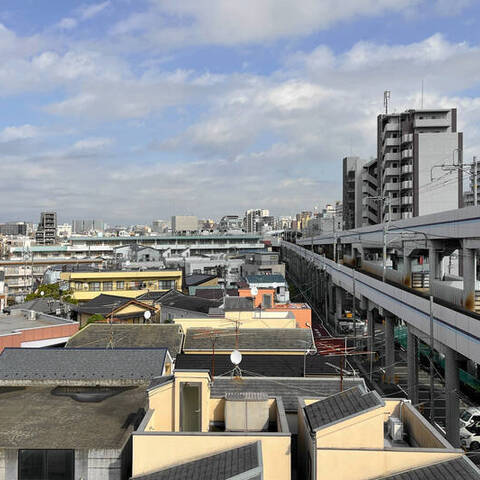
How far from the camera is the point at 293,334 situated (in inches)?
1017

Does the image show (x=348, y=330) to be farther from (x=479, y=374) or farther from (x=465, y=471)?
(x=465, y=471)

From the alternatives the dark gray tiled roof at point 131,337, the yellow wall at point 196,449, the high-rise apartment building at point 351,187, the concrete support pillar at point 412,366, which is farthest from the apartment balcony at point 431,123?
the yellow wall at point 196,449

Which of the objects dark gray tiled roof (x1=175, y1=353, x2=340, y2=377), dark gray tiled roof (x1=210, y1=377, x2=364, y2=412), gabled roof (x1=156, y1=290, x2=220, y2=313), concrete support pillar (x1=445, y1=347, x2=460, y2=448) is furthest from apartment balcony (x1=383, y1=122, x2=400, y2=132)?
dark gray tiled roof (x1=210, y1=377, x2=364, y2=412)

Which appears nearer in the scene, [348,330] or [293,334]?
[293,334]

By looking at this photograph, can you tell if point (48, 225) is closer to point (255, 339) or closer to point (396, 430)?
point (255, 339)

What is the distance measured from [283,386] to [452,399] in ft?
32.3

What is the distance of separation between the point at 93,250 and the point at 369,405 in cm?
10487

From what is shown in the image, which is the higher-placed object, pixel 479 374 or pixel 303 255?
pixel 303 255

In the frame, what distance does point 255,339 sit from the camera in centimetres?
2555

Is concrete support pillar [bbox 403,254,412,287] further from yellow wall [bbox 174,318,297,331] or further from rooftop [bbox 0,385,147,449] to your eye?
rooftop [bbox 0,385,147,449]

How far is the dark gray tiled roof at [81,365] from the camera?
1497 cm

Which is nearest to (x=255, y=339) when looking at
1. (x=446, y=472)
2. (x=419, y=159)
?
(x=446, y=472)

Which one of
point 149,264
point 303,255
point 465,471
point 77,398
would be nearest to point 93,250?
point 149,264

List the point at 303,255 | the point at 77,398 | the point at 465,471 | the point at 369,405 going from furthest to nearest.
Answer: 1. the point at 303,255
2. the point at 77,398
3. the point at 369,405
4. the point at 465,471
